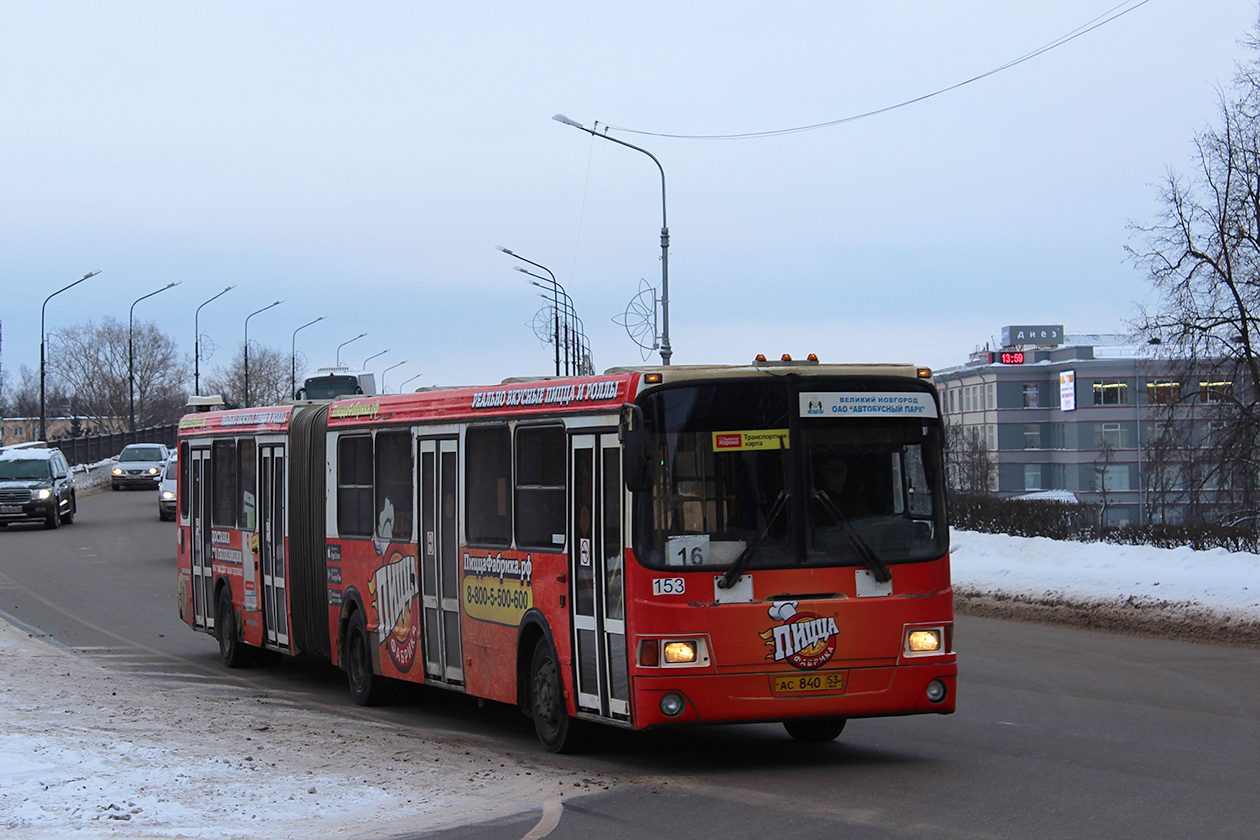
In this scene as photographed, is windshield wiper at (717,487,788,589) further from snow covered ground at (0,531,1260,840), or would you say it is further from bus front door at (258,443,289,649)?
bus front door at (258,443,289,649)

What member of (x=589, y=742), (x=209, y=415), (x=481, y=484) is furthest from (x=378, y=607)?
(x=209, y=415)

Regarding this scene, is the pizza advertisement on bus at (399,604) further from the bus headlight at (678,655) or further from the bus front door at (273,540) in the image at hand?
the bus headlight at (678,655)

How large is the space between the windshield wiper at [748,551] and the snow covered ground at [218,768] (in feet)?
4.67

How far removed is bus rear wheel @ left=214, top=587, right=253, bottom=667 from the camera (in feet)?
54.5

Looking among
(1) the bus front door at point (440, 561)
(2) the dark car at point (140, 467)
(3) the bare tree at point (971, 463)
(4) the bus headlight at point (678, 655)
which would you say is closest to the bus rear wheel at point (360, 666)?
(1) the bus front door at point (440, 561)

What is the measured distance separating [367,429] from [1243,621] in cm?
1056

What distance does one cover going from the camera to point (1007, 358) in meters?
121

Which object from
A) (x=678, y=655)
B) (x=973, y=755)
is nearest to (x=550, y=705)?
(x=678, y=655)

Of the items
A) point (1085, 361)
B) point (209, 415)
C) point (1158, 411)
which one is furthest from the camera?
point (1085, 361)

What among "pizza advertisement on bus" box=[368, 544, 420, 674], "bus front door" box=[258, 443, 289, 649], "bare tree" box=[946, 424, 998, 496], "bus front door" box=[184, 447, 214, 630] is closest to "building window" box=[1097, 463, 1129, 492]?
"bare tree" box=[946, 424, 998, 496]

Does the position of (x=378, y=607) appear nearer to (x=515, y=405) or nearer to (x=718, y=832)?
(x=515, y=405)

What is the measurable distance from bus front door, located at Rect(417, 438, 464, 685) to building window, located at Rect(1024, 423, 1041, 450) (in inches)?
4480

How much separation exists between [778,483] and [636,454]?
95 centimetres

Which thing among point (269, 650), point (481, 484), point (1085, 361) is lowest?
point (269, 650)
